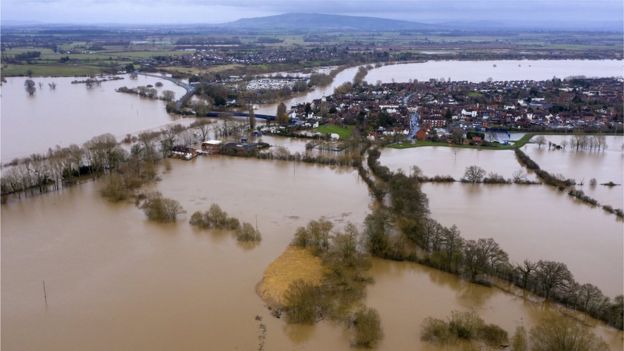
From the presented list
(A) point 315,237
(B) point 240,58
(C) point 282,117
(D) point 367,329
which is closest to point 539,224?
(A) point 315,237

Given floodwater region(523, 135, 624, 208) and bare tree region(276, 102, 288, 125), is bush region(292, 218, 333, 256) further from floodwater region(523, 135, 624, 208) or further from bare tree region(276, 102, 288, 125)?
bare tree region(276, 102, 288, 125)

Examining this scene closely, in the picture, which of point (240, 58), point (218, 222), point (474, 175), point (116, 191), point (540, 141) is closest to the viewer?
point (218, 222)

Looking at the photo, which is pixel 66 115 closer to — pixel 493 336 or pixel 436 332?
pixel 436 332

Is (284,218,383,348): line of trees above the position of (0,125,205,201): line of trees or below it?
below

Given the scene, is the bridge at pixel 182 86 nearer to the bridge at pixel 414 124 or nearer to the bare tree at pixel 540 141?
the bridge at pixel 414 124

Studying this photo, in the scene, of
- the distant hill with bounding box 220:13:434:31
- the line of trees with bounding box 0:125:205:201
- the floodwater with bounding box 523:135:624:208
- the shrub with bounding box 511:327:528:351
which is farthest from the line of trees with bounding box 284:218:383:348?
the distant hill with bounding box 220:13:434:31

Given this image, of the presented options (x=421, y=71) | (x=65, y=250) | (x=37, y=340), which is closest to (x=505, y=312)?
(x=37, y=340)

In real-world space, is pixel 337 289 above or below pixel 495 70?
below
